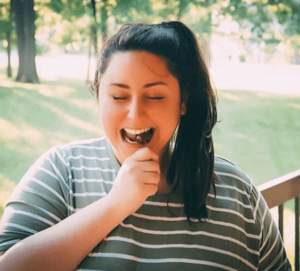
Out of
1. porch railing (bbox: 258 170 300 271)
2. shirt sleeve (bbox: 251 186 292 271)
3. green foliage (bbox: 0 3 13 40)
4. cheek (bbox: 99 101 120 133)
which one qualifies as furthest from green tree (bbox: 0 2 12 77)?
porch railing (bbox: 258 170 300 271)

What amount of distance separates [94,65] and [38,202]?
630 millimetres

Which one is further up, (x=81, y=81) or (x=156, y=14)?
(x=156, y=14)

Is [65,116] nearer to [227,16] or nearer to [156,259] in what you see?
[156,259]

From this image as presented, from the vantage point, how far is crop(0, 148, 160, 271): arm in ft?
2.41

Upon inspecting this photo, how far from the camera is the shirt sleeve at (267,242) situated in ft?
3.36

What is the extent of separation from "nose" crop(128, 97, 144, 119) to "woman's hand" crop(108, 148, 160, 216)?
0.26 feet

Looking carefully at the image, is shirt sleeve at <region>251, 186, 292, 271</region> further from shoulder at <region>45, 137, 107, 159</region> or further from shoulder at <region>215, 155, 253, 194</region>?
shoulder at <region>45, 137, 107, 159</region>

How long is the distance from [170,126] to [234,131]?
1.24 metres

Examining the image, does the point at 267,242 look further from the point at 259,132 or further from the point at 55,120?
the point at 259,132

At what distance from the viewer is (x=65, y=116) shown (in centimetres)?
150

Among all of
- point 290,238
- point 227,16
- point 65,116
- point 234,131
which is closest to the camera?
point 65,116

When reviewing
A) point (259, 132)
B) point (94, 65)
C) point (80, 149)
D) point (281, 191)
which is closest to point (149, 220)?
point (80, 149)

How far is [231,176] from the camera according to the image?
104 centimetres

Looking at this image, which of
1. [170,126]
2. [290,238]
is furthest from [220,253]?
[290,238]
